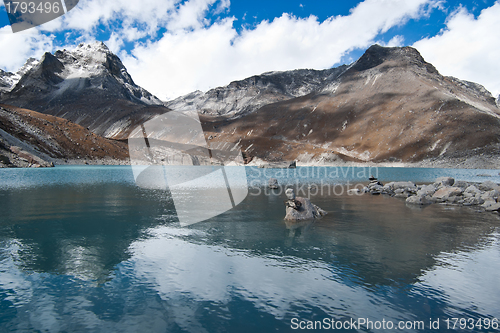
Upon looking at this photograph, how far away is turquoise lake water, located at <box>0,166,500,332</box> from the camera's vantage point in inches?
427

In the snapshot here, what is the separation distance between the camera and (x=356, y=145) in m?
199

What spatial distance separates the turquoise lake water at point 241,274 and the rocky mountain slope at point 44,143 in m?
96.5

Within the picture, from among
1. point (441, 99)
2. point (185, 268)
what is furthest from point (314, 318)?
point (441, 99)

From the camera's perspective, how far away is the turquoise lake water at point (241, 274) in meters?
10.8

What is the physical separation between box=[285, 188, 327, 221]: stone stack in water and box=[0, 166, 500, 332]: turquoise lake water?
1513mm

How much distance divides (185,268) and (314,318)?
766cm

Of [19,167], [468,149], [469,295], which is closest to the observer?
[469,295]

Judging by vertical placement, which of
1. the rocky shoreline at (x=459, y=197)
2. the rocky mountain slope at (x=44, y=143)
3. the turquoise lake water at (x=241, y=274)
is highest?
the rocky mountain slope at (x=44, y=143)

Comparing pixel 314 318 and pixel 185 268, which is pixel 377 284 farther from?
pixel 185 268

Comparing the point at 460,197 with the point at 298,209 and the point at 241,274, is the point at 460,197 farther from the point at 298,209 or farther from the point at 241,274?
the point at 241,274
